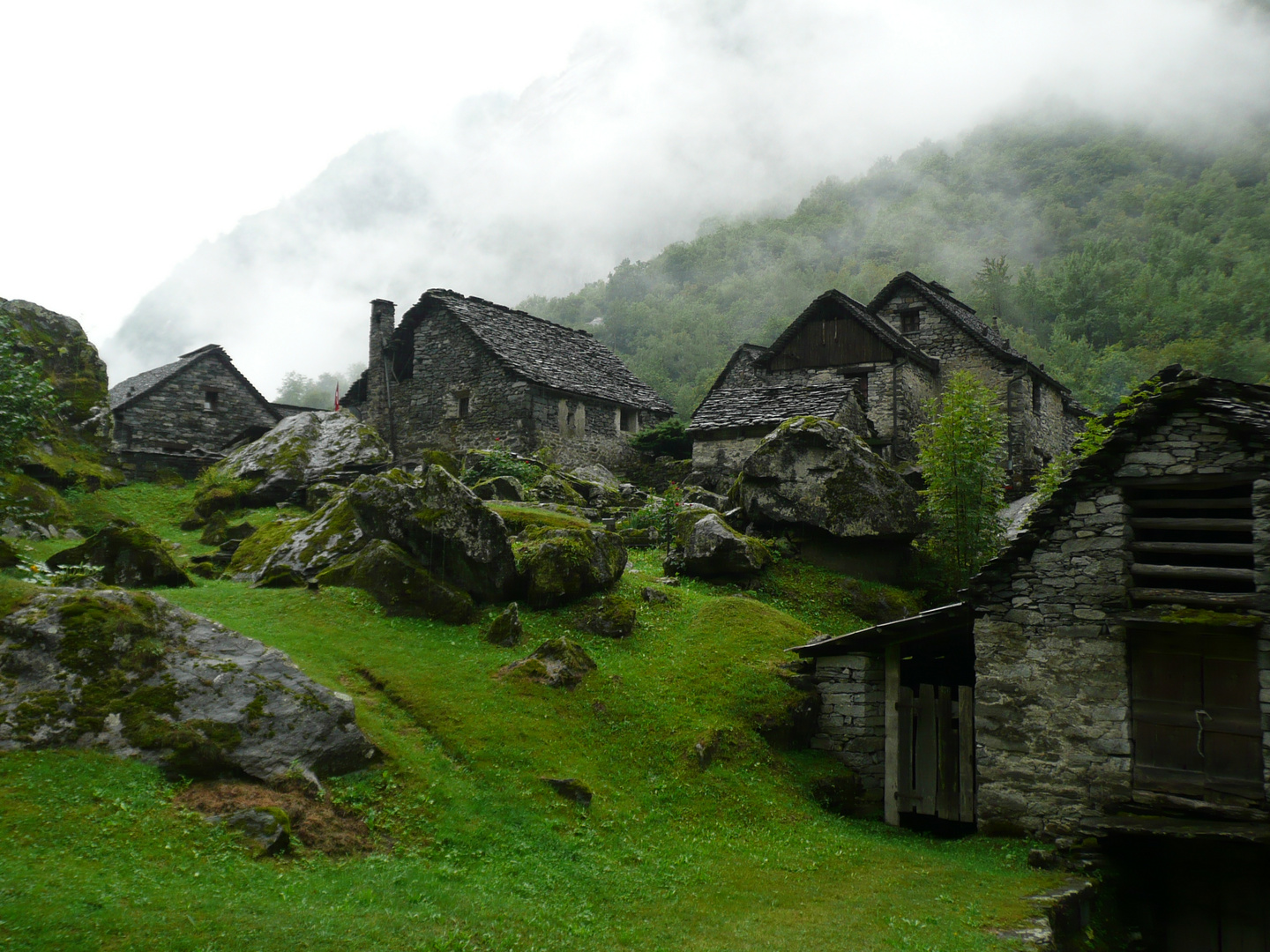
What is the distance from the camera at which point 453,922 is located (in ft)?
23.6

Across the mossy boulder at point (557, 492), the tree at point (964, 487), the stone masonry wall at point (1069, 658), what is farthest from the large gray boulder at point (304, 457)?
the stone masonry wall at point (1069, 658)

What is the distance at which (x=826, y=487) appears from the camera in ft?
66.6

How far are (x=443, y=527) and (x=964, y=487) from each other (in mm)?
12379

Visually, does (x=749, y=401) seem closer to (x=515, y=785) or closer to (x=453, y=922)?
(x=515, y=785)

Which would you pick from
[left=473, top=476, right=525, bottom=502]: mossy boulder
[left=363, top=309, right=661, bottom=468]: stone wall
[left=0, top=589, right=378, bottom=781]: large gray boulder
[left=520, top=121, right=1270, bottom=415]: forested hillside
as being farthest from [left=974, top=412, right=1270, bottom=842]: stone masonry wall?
[left=520, top=121, right=1270, bottom=415]: forested hillside

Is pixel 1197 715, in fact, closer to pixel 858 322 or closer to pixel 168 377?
pixel 858 322

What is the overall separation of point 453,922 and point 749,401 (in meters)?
23.5

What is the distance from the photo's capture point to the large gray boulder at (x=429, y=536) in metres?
14.9

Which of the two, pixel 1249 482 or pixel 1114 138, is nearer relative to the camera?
pixel 1249 482

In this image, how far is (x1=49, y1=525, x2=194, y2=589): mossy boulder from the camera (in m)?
13.5

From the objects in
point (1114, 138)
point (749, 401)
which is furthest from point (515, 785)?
point (1114, 138)

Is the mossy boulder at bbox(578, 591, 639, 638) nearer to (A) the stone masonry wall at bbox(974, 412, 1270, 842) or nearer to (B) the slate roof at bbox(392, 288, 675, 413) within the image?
(A) the stone masonry wall at bbox(974, 412, 1270, 842)

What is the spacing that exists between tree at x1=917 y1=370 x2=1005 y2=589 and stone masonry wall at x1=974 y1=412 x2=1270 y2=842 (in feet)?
23.2

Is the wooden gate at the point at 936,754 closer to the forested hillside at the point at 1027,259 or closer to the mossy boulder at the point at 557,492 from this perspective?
the mossy boulder at the point at 557,492
